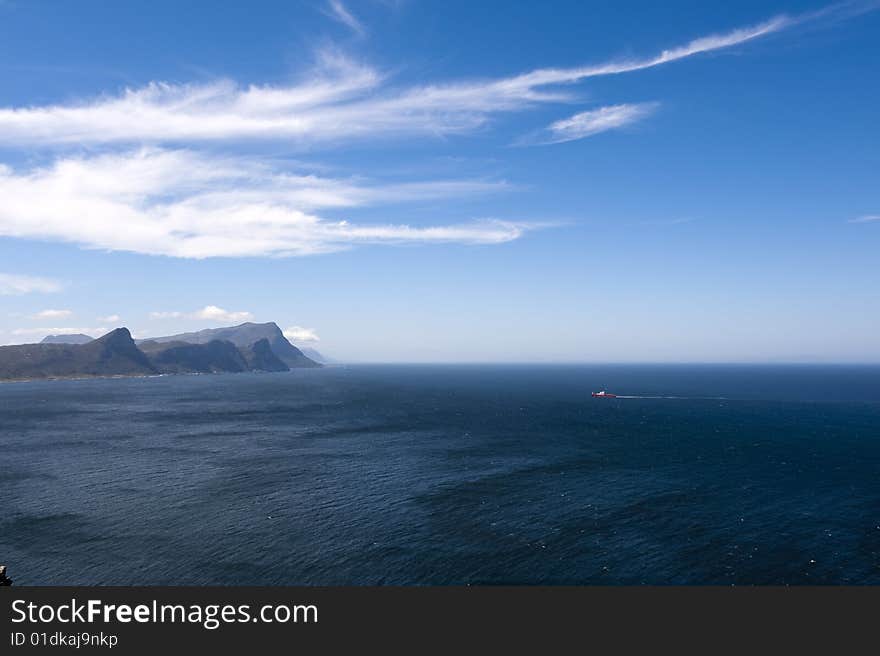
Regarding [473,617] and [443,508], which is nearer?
[473,617]

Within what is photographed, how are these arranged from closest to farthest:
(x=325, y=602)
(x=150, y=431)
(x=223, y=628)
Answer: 1. (x=223, y=628)
2. (x=325, y=602)
3. (x=150, y=431)

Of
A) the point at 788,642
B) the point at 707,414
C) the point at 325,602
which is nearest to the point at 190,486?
the point at 325,602

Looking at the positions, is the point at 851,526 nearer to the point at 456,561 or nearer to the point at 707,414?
the point at 456,561

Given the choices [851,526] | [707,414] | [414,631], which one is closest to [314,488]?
[414,631]

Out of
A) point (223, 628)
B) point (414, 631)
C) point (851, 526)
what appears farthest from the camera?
point (851, 526)

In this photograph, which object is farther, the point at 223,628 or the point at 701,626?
the point at 701,626

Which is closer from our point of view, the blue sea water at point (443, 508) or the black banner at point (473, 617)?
the black banner at point (473, 617)

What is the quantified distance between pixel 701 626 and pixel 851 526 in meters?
46.6

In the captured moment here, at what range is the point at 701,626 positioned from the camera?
41438 millimetres

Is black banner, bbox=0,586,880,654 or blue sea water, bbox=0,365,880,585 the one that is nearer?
black banner, bbox=0,586,880,654

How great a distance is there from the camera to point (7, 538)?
65.1 m

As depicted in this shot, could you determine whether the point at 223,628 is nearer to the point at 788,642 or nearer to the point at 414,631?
the point at 414,631

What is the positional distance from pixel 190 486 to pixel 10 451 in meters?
69.3

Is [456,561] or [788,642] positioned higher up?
[788,642]
